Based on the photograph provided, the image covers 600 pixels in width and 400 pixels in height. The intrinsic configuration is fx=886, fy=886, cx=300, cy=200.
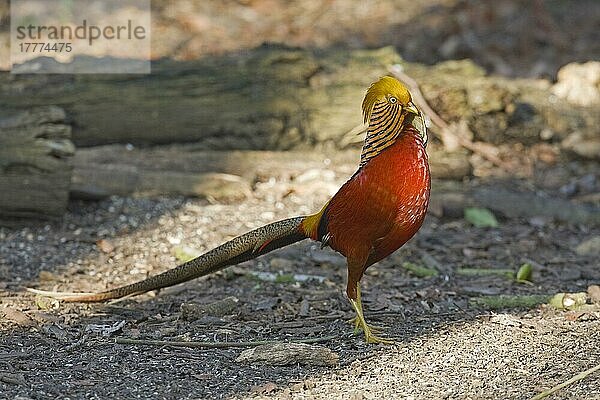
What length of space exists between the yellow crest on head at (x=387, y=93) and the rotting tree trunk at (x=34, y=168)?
7.17ft

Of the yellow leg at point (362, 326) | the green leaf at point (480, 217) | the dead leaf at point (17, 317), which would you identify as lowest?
the dead leaf at point (17, 317)

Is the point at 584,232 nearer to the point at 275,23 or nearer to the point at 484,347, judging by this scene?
the point at 484,347

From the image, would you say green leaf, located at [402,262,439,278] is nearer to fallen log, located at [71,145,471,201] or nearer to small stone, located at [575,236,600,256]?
small stone, located at [575,236,600,256]

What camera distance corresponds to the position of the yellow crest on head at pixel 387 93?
3389mm

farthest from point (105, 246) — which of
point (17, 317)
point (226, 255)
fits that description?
point (226, 255)

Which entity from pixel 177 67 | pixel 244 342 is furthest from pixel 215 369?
pixel 177 67

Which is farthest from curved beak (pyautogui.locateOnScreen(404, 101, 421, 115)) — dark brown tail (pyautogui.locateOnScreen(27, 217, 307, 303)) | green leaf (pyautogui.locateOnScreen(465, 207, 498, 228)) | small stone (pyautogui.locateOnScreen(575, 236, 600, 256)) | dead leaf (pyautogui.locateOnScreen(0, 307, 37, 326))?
green leaf (pyautogui.locateOnScreen(465, 207, 498, 228))

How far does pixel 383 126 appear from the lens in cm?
339

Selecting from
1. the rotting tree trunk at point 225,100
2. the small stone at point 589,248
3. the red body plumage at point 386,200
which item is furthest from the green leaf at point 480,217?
the red body plumage at point 386,200

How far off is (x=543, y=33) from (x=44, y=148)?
19.8 feet

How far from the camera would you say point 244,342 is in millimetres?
Answer: 3498

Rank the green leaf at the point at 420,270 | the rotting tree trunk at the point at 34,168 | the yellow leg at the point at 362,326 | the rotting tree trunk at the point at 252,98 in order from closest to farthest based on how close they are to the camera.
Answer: the yellow leg at the point at 362,326 → the green leaf at the point at 420,270 → the rotting tree trunk at the point at 34,168 → the rotting tree trunk at the point at 252,98

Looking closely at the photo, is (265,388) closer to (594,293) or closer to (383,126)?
(383,126)

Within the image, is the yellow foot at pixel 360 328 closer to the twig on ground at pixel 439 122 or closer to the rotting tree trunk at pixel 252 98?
the rotting tree trunk at pixel 252 98
